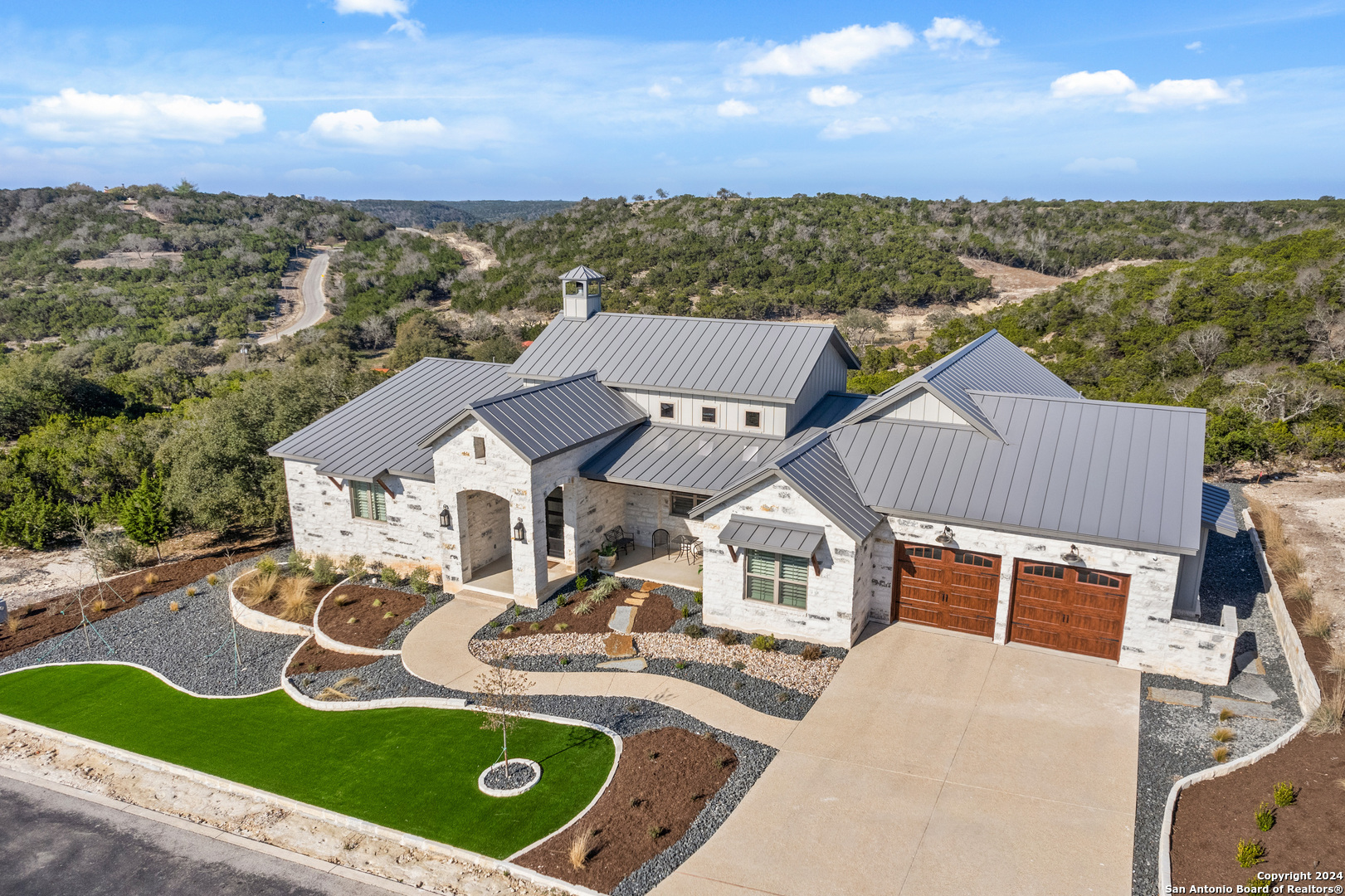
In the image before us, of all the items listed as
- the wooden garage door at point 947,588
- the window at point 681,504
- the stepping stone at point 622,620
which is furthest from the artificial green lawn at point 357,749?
the window at point 681,504

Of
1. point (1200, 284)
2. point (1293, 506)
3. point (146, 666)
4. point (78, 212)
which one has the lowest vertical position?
point (146, 666)

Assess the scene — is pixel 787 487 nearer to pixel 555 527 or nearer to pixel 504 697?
pixel 504 697

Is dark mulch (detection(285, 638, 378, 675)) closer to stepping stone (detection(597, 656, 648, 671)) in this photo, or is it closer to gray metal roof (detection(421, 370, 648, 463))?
gray metal roof (detection(421, 370, 648, 463))

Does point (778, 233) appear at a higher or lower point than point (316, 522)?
higher

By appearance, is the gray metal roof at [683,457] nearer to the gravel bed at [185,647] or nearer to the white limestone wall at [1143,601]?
the white limestone wall at [1143,601]

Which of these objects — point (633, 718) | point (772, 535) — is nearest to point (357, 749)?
point (633, 718)

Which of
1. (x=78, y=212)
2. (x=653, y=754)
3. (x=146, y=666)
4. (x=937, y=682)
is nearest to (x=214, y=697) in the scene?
(x=146, y=666)

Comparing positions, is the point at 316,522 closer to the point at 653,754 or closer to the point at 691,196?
the point at 653,754
